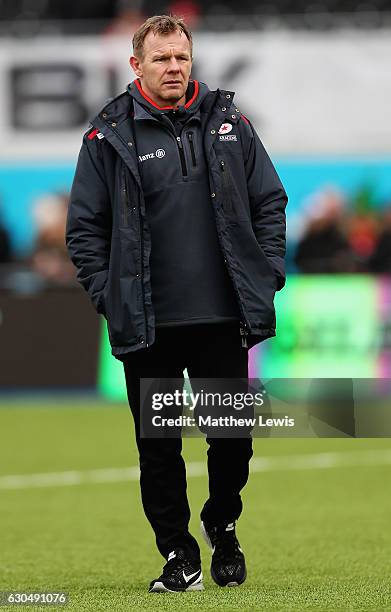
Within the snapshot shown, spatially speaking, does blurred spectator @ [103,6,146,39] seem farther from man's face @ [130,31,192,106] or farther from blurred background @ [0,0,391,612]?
man's face @ [130,31,192,106]

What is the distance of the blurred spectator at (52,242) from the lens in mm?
18953

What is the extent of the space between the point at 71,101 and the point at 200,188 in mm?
16092

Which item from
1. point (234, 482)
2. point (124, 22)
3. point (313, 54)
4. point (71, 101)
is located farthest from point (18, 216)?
point (234, 482)

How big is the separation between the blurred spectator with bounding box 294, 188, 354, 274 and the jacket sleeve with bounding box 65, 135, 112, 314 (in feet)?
40.0

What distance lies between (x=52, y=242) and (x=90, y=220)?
44.6ft

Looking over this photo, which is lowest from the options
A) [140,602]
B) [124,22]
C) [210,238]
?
[140,602]

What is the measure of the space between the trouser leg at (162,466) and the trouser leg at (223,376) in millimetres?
100

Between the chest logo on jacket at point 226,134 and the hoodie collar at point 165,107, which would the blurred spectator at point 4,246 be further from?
the chest logo on jacket at point 226,134

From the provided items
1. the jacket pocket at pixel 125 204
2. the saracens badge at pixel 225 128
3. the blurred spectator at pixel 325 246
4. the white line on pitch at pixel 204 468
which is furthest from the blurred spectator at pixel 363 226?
the jacket pocket at pixel 125 204

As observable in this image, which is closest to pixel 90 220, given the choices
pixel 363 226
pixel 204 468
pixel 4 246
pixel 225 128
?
pixel 225 128

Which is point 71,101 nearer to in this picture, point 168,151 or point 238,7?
point 238,7

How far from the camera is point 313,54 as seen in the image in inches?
844

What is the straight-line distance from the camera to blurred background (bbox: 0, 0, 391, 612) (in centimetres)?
789

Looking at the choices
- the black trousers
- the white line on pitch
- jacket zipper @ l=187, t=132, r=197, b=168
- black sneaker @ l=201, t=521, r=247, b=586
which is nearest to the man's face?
jacket zipper @ l=187, t=132, r=197, b=168
